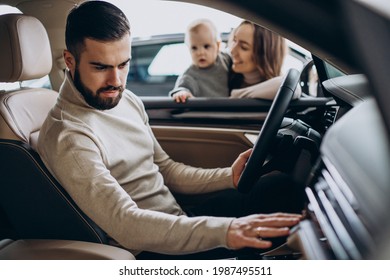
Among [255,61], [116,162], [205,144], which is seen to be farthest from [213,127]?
[116,162]

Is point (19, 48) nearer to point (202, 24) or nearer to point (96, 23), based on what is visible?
point (96, 23)

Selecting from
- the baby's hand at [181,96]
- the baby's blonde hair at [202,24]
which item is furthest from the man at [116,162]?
the baby's blonde hair at [202,24]

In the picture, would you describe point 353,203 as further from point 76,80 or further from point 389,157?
point 76,80

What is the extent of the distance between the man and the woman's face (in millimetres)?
701

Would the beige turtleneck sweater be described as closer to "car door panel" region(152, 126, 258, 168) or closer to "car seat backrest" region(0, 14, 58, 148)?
"car seat backrest" region(0, 14, 58, 148)

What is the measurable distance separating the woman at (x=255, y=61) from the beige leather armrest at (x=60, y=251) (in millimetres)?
1022

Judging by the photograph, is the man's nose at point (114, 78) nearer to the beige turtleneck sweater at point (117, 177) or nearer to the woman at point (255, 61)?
the beige turtleneck sweater at point (117, 177)

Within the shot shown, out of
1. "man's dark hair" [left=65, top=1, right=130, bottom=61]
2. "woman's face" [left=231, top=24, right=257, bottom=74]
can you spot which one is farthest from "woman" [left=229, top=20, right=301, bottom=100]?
"man's dark hair" [left=65, top=1, right=130, bottom=61]

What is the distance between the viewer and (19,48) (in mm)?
1372

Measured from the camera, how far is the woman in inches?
79.4

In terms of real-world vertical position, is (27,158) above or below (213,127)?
above

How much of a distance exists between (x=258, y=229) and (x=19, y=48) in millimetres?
798

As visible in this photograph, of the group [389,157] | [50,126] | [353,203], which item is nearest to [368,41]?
[389,157]
